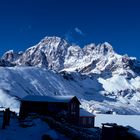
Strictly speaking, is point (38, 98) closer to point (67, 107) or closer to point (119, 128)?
point (67, 107)

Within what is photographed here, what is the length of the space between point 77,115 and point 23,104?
481 inches

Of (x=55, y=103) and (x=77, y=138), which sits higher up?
(x=55, y=103)

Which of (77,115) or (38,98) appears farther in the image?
(77,115)

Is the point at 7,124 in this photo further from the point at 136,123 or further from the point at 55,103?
the point at 136,123

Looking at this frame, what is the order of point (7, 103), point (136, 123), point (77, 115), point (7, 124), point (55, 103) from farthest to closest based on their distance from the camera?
point (7, 103) → point (136, 123) → point (77, 115) → point (55, 103) → point (7, 124)

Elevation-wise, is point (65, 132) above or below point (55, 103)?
below

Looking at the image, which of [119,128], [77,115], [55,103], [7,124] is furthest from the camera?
[77,115]

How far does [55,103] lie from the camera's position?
6756 cm

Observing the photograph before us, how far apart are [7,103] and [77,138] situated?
155 metres

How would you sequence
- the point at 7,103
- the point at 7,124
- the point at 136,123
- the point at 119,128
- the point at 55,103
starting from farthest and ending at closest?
the point at 7,103 < the point at 136,123 < the point at 55,103 < the point at 7,124 < the point at 119,128

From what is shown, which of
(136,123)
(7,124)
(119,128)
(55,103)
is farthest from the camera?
(136,123)

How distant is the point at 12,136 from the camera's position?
40.9 m

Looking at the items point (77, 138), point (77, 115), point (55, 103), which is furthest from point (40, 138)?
point (77, 115)

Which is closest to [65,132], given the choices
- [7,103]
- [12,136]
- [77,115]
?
[12,136]
